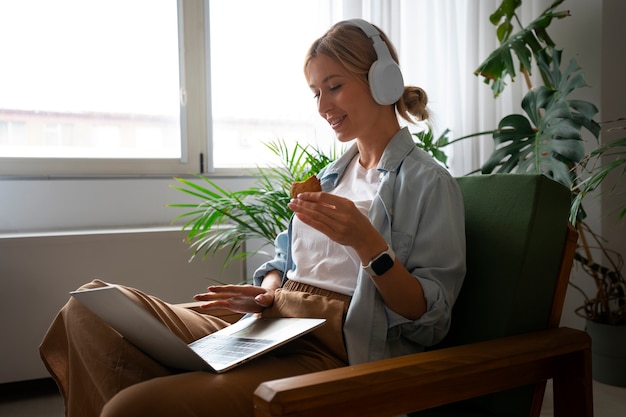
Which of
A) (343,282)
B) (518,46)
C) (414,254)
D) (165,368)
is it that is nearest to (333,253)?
(343,282)

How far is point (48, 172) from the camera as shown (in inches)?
109

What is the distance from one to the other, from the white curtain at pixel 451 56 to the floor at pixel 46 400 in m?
1.21

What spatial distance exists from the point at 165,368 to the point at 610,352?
2.01 metres

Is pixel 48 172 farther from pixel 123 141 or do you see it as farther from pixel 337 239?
pixel 337 239

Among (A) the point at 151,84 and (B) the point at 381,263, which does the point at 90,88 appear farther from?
(B) the point at 381,263

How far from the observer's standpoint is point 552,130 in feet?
7.32

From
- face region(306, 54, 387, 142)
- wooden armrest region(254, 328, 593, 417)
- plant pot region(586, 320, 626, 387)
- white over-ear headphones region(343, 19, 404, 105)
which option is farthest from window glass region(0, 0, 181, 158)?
wooden armrest region(254, 328, 593, 417)

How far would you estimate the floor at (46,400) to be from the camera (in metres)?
2.21

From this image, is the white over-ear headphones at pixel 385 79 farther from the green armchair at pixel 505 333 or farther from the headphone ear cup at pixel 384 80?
the green armchair at pixel 505 333

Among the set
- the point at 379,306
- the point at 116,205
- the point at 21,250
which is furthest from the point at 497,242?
the point at 116,205

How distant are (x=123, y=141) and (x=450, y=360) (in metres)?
2.36

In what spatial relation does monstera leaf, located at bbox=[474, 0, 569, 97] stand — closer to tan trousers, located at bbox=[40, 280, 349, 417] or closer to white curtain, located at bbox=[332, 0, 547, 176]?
white curtain, located at bbox=[332, 0, 547, 176]

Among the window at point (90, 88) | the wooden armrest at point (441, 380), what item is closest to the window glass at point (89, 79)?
the window at point (90, 88)

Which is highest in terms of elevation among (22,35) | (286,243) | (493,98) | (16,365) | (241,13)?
(241,13)
